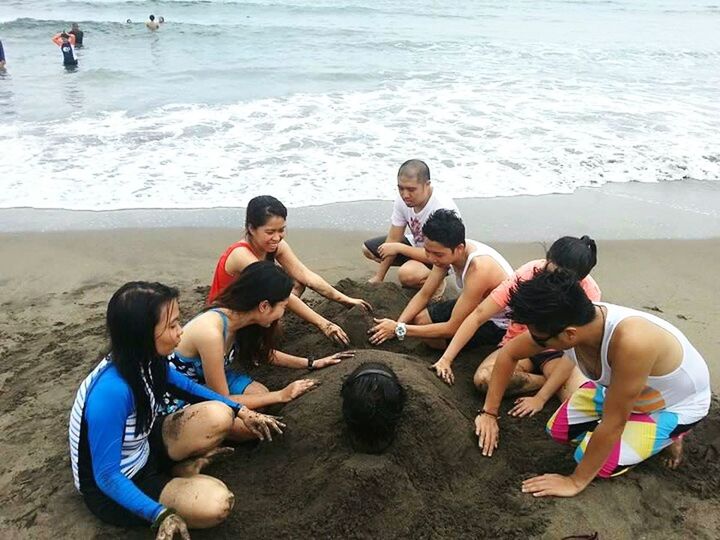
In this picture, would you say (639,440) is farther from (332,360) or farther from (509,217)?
(509,217)

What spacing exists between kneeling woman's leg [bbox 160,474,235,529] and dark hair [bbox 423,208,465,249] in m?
1.62

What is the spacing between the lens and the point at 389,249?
4.22m

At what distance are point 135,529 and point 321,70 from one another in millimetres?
10593

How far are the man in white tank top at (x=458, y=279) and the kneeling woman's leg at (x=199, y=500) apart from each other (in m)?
1.35

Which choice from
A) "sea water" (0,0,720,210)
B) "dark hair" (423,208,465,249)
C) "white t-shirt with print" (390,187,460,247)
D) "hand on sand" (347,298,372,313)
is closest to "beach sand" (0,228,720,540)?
"hand on sand" (347,298,372,313)

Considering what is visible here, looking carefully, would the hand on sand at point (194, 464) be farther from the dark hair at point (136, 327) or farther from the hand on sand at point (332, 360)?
the hand on sand at point (332, 360)

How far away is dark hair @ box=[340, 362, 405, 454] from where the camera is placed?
2354mm

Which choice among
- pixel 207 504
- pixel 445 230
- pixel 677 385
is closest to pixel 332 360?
pixel 445 230

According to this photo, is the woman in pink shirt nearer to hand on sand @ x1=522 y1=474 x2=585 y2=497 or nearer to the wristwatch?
the wristwatch

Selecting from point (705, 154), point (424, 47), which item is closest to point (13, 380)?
→ point (705, 154)

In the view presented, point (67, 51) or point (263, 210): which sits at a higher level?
point (67, 51)

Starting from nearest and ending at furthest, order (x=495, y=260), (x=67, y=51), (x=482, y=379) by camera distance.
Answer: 1. (x=482, y=379)
2. (x=495, y=260)
3. (x=67, y=51)

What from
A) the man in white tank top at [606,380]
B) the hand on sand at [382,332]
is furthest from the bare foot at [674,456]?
the hand on sand at [382,332]

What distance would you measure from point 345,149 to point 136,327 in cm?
555
